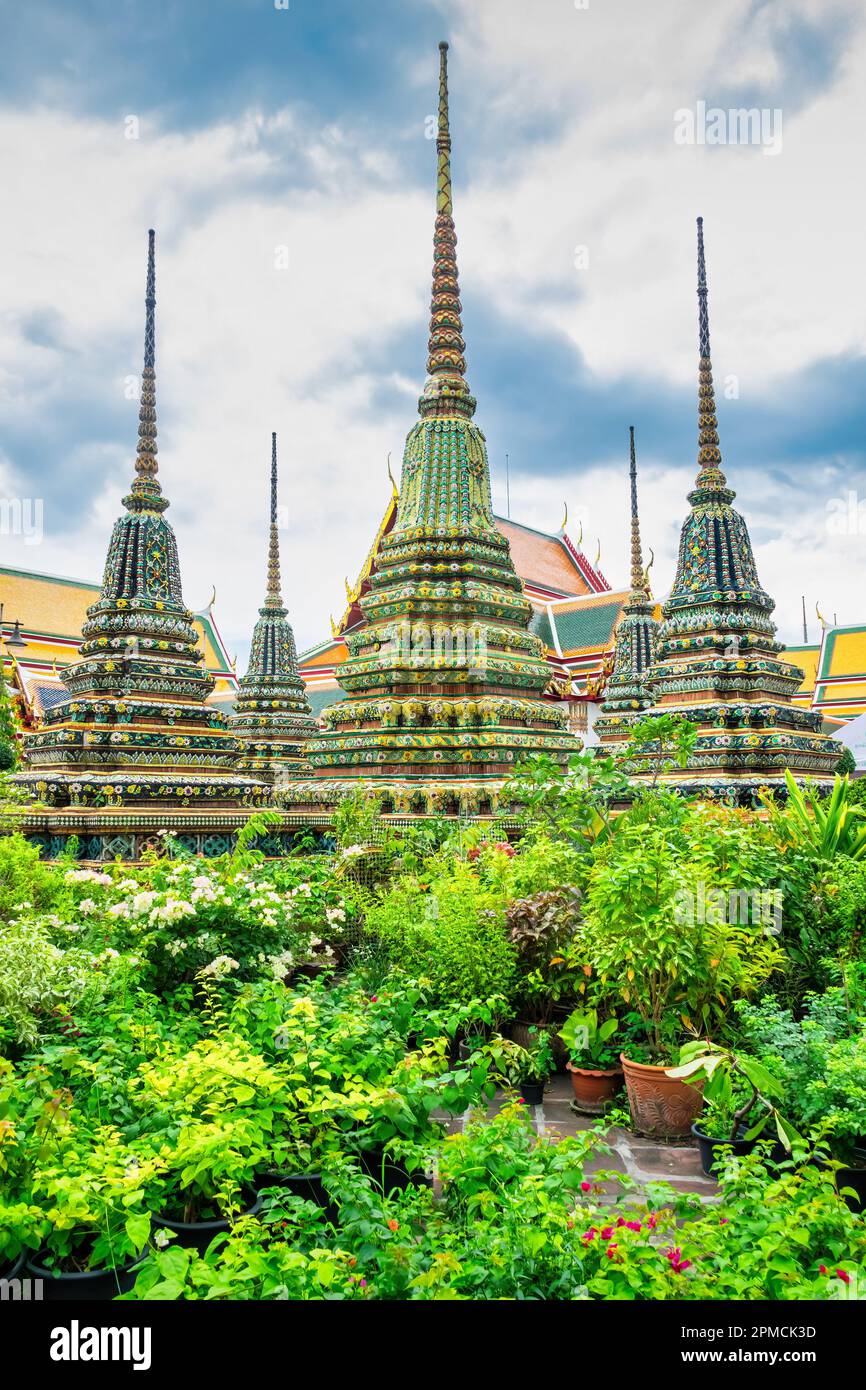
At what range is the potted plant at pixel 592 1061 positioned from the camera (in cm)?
470

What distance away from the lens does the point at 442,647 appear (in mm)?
12312

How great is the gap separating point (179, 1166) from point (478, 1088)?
1187 millimetres

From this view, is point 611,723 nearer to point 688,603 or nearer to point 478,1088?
point 688,603

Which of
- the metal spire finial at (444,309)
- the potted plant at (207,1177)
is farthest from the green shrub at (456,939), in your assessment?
the metal spire finial at (444,309)

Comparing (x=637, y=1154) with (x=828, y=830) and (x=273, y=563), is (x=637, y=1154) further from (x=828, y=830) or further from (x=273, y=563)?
(x=273, y=563)

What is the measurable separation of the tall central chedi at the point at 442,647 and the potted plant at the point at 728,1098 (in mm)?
7090

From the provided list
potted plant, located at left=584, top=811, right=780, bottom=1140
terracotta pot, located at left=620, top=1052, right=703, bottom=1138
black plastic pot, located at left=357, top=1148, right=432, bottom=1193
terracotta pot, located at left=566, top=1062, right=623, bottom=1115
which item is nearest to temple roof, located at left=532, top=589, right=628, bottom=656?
potted plant, located at left=584, top=811, right=780, bottom=1140

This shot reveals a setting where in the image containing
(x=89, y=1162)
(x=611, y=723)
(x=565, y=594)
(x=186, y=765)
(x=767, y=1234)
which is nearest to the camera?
(x=767, y=1234)

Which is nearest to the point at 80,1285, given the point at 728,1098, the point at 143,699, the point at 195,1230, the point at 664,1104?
the point at 195,1230

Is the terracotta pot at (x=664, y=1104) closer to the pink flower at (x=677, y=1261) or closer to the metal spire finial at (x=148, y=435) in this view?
the pink flower at (x=677, y=1261)

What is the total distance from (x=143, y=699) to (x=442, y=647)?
392cm

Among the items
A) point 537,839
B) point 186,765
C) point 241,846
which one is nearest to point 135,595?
point 186,765

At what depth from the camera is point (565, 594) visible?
91.9ft
